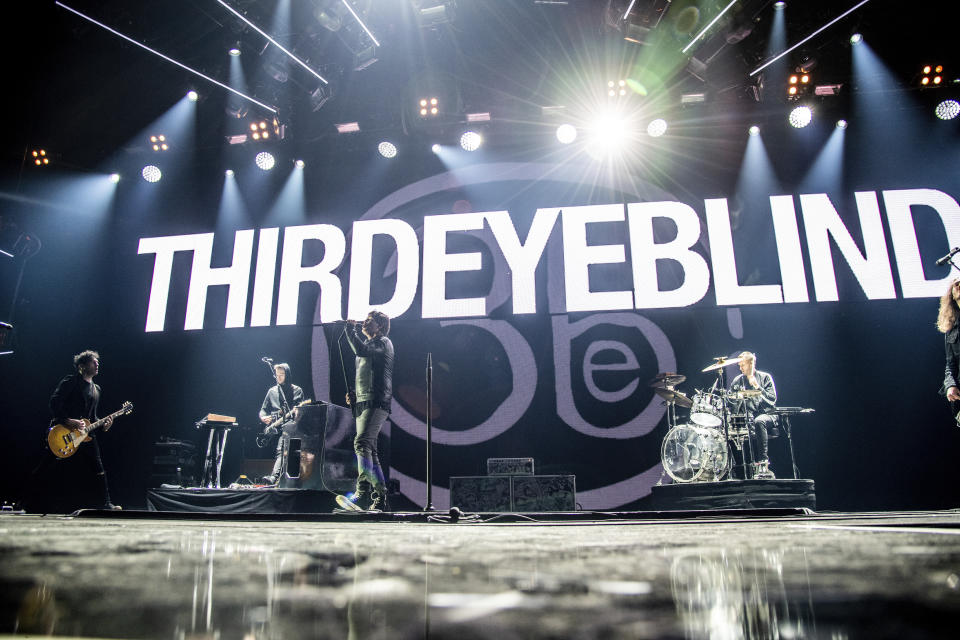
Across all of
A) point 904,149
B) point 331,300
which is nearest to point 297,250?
point 331,300

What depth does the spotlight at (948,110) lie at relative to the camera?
240 inches

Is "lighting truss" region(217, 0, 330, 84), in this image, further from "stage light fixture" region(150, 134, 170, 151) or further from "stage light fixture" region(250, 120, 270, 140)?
"stage light fixture" region(150, 134, 170, 151)

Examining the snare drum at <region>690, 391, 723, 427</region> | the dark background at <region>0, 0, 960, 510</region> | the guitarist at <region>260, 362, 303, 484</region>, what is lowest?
the snare drum at <region>690, 391, 723, 427</region>

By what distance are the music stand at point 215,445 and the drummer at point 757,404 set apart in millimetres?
5148

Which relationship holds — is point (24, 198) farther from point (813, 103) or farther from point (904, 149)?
point (904, 149)

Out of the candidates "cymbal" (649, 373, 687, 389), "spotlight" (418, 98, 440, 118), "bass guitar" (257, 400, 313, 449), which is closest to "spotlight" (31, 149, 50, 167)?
"bass guitar" (257, 400, 313, 449)

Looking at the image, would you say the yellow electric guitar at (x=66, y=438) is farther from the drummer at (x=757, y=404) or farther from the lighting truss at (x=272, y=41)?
the drummer at (x=757, y=404)

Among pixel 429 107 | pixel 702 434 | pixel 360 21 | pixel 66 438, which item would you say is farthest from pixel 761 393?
pixel 66 438

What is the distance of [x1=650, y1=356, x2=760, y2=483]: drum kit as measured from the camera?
5.06 metres

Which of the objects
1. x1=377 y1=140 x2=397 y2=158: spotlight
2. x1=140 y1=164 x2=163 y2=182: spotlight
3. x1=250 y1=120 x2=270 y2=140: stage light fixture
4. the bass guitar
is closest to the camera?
the bass guitar

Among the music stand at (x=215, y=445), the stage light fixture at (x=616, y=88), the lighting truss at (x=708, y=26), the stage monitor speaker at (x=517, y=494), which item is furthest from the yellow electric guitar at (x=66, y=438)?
the lighting truss at (x=708, y=26)

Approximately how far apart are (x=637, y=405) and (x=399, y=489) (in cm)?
269

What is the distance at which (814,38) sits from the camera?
554 centimetres

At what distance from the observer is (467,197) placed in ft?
22.2
